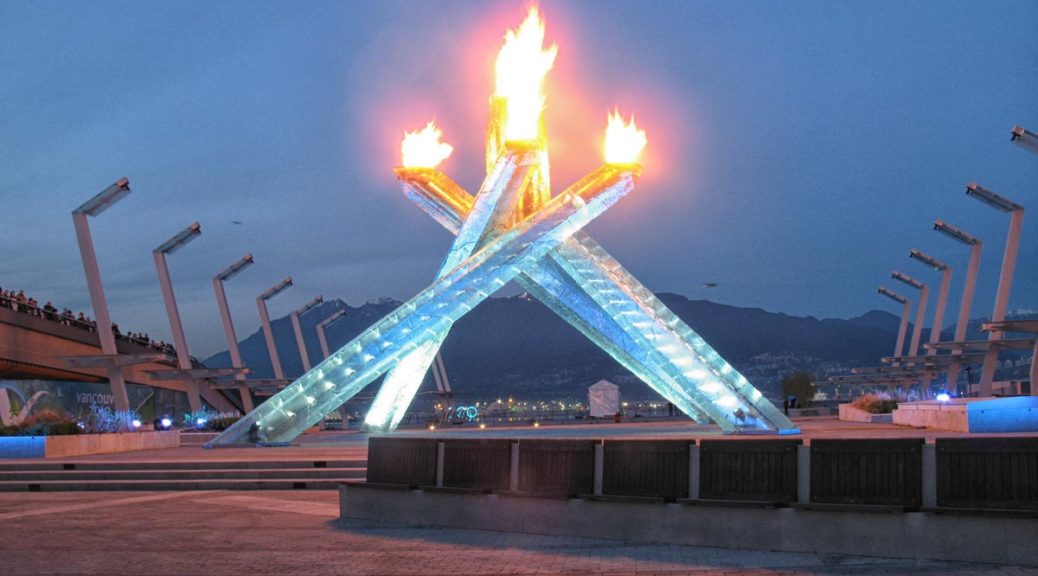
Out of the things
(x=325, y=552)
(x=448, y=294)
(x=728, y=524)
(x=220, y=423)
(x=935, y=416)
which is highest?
(x=448, y=294)

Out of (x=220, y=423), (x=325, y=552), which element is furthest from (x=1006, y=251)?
(x=325, y=552)

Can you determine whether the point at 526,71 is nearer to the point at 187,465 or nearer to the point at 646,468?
the point at 187,465

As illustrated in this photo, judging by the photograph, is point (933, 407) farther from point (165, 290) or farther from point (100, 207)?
point (165, 290)

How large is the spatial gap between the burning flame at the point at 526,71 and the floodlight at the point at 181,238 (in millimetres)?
17216

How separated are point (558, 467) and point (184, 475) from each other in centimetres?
991

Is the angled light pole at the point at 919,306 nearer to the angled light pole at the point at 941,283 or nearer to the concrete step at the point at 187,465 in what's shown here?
the angled light pole at the point at 941,283

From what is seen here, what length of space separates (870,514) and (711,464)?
172cm

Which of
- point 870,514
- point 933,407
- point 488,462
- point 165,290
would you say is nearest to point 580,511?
point 488,462

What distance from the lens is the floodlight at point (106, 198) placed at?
3158 centimetres

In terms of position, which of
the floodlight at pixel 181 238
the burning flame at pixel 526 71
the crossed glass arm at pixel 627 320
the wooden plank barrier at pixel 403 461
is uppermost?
the burning flame at pixel 526 71

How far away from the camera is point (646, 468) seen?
11.5 metres

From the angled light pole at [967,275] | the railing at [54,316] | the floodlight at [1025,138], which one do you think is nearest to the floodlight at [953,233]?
the angled light pole at [967,275]

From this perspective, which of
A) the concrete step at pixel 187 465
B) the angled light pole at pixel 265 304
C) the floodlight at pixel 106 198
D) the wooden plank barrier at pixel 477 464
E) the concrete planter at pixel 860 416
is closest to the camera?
the wooden plank barrier at pixel 477 464

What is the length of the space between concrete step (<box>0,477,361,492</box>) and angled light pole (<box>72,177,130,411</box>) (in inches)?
525
